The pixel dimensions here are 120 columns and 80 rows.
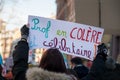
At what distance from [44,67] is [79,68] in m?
4.52

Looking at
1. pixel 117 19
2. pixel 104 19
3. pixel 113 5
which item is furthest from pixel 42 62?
pixel 113 5

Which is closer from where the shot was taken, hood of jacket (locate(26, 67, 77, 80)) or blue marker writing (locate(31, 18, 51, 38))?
hood of jacket (locate(26, 67, 77, 80))

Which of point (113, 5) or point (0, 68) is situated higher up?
point (113, 5)

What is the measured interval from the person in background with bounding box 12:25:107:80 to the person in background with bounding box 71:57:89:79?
3341 millimetres

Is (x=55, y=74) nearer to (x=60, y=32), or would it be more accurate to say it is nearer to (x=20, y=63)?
(x=20, y=63)

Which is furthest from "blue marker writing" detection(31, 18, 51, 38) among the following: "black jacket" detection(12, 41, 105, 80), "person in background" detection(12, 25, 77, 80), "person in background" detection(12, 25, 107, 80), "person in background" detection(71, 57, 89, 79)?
"person in background" detection(12, 25, 77, 80)

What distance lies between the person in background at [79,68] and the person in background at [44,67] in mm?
3341

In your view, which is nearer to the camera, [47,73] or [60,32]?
[47,73]

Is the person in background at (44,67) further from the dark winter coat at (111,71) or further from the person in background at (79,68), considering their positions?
the person in background at (79,68)

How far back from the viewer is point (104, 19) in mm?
14211

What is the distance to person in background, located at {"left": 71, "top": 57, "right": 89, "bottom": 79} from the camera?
8961 millimetres

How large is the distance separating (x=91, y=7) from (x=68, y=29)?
6.43 metres

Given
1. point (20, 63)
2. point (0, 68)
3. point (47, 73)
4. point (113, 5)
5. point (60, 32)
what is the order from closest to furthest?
point (47, 73) → point (20, 63) → point (0, 68) → point (60, 32) → point (113, 5)

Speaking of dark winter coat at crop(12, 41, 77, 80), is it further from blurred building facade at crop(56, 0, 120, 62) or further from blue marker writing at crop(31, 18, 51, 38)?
blurred building facade at crop(56, 0, 120, 62)
